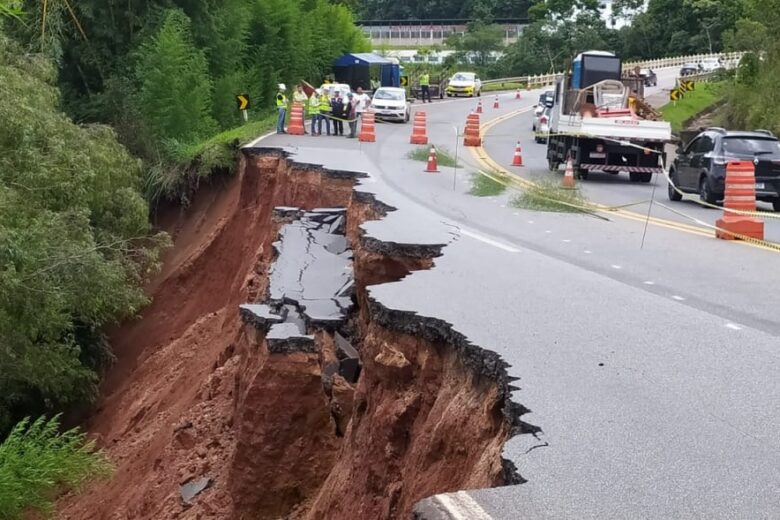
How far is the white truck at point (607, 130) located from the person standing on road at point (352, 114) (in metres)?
7.02

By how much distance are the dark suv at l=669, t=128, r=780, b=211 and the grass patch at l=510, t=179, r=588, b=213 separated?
2623 millimetres

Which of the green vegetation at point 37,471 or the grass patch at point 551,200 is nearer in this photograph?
the green vegetation at point 37,471

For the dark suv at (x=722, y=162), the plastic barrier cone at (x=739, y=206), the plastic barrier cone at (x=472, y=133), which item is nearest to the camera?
the plastic barrier cone at (x=739, y=206)

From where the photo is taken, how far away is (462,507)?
4.49 meters

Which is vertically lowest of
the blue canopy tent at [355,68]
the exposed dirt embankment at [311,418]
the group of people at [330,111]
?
the exposed dirt embankment at [311,418]

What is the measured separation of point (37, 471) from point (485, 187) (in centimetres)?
1249

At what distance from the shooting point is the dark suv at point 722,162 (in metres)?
21.2

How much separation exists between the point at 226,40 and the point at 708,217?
75.5ft

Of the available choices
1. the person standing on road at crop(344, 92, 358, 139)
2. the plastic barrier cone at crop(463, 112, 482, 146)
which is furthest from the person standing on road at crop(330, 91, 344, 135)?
the plastic barrier cone at crop(463, 112, 482, 146)

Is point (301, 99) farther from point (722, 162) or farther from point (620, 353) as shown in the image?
point (620, 353)

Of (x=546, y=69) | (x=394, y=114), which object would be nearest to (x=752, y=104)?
(x=394, y=114)

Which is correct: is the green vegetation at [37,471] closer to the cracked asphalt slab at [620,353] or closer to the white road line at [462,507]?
the cracked asphalt slab at [620,353]

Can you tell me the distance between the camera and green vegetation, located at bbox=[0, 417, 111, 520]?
12.4 m

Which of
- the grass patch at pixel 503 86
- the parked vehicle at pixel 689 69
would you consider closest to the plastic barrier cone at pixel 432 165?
the parked vehicle at pixel 689 69
